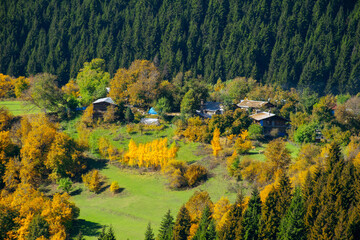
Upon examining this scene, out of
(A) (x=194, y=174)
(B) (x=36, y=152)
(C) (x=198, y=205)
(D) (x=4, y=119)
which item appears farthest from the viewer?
(D) (x=4, y=119)


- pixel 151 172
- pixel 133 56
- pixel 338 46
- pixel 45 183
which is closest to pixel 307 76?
pixel 338 46

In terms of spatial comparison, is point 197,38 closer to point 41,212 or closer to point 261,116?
point 261,116

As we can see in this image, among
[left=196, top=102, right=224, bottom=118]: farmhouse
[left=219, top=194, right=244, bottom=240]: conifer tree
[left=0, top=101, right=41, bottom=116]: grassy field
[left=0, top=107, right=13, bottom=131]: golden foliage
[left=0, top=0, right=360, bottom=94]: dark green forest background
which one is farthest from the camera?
[left=0, top=0, right=360, bottom=94]: dark green forest background

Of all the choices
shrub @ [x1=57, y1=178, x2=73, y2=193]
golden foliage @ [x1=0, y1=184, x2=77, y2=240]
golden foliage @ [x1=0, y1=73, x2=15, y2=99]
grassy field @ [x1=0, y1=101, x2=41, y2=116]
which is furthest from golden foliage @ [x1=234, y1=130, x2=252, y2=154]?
golden foliage @ [x1=0, y1=73, x2=15, y2=99]

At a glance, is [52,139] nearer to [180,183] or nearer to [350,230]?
[180,183]

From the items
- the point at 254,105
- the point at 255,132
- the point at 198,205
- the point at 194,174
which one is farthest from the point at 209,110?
the point at 198,205

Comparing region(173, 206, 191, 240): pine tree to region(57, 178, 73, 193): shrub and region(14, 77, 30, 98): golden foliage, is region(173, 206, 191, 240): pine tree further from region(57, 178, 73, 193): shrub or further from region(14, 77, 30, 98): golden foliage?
region(14, 77, 30, 98): golden foliage
